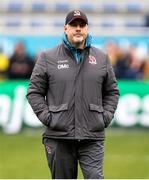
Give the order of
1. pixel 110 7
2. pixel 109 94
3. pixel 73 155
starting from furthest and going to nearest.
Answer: pixel 110 7
pixel 109 94
pixel 73 155

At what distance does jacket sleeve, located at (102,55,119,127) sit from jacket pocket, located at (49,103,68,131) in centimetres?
43

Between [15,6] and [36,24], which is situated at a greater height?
[15,6]

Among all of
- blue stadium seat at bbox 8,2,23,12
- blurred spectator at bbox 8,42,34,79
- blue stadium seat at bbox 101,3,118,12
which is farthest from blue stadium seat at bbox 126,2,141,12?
blurred spectator at bbox 8,42,34,79

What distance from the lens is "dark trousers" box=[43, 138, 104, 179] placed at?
750 centimetres

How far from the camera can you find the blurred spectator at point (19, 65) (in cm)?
1869

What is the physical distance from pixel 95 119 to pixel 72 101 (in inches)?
11.4

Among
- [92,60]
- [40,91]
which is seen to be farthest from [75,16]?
[40,91]

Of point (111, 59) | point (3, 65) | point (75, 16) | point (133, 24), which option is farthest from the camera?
point (133, 24)

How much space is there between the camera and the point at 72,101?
7.46m

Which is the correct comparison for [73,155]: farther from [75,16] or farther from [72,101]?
[75,16]

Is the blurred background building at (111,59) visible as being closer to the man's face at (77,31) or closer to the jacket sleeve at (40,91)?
the jacket sleeve at (40,91)

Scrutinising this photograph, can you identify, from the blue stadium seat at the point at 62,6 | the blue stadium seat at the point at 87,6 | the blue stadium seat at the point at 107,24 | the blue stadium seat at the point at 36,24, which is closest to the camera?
the blue stadium seat at the point at 107,24

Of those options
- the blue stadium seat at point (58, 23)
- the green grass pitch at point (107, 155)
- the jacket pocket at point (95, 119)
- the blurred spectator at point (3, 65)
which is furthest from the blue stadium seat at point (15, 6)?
the jacket pocket at point (95, 119)

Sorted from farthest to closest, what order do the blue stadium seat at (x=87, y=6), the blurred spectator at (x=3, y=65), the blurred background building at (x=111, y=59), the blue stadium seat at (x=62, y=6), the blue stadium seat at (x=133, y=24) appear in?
the blue stadium seat at (x=62, y=6) < the blue stadium seat at (x=87, y=6) < the blue stadium seat at (x=133, y=24) < the blurred spectator at (x=3, y=65) < the blurred background building at (x=111, y=59)
